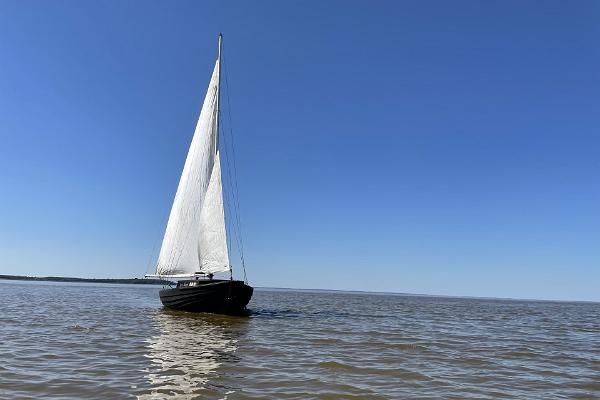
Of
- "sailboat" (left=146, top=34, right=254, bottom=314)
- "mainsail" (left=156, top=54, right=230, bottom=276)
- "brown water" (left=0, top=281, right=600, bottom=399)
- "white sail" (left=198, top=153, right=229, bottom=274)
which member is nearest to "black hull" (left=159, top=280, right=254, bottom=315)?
"sailboat" (left=146, top=34, right=254, bottom=314)

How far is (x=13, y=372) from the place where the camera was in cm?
1062

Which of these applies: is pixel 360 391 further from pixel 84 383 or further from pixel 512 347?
pixel 512 347

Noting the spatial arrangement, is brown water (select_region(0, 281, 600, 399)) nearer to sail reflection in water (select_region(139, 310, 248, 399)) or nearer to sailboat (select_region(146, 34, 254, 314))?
sail reflection in water (select_region(139, 310, 248, 399))

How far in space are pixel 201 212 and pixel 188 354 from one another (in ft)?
55.0

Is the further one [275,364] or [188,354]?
[188,354]

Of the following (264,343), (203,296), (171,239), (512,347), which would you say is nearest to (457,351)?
(512,347)

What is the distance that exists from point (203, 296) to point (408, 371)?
17.9m

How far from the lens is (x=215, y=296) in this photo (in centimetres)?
2791

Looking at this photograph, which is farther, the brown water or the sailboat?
the sailboat

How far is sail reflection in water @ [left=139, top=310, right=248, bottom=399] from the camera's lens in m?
9.77

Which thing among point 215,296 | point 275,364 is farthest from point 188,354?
point 215,296

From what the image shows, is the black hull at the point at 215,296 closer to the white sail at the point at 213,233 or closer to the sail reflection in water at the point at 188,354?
the white sail at the point at 213,233

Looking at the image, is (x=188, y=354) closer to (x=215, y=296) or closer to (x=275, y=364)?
(x=275, y=364)

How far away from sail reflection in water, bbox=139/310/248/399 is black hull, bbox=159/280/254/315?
9.25 feet
